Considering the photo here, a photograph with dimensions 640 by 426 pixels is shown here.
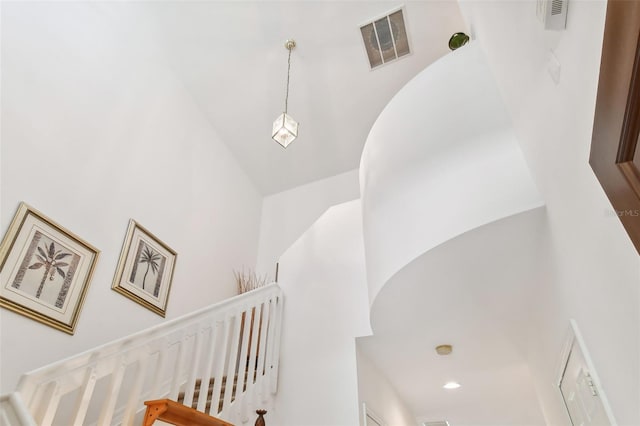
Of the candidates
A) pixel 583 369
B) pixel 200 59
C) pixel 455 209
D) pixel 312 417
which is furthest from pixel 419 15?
pixel 312 417

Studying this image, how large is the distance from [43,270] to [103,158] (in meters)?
1.14

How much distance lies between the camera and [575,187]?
1571mm

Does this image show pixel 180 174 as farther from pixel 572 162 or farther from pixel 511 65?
pixel 572 162

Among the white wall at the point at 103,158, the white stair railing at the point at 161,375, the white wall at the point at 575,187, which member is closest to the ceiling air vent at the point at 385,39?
the white wall at the point at 575,187

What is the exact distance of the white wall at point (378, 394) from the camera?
3.44 meters

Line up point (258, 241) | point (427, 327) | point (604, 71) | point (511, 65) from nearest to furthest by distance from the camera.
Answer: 1. point (604, 71)
2. point (511, 65)
3. point (427, 327)
4. point (258, 241)

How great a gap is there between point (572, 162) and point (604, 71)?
0.69m

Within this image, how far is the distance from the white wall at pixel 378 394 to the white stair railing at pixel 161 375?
800 mm

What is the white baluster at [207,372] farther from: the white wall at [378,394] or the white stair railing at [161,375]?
the white wall at [378,394]

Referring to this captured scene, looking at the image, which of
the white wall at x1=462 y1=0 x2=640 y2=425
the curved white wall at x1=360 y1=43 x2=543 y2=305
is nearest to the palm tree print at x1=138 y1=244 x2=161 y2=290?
the curved white wall at x1=360 y1=43 x2=543 y2=305

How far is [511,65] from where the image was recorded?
2.23 metres

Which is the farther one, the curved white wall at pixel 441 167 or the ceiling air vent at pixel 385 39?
the ceiling air vent at pixel 385 39

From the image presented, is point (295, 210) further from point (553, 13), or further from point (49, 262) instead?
point (553, 13)

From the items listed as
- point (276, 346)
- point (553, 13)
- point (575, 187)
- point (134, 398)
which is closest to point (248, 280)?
point (276, 346)
